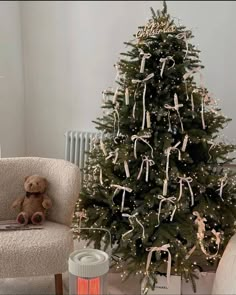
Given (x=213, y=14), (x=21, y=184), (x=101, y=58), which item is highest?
(x=213, y=14)

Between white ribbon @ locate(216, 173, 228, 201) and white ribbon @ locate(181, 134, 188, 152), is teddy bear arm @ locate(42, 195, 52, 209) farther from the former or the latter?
white ribbon @ locate(216, 173, 228, 201)

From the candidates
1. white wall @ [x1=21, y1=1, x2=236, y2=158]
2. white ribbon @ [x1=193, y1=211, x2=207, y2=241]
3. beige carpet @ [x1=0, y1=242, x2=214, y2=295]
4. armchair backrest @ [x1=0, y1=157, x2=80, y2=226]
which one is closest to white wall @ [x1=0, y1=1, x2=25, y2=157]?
white wall @ [x1=21, y1=1, x2=236, y2=158]

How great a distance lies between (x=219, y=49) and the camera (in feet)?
9.23

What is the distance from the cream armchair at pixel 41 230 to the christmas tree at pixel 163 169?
0.54 feet

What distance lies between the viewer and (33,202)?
2242 millimetres

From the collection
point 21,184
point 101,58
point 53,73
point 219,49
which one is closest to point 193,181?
point 21,184

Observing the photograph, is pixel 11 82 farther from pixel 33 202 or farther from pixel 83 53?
pixel 33 202

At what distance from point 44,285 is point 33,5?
195cm

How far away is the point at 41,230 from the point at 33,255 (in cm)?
18

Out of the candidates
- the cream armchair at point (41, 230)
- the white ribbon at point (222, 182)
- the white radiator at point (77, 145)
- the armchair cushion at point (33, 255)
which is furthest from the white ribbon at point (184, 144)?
the white radiator at point (77, 145)

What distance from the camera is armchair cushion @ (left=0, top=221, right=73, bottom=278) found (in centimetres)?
193

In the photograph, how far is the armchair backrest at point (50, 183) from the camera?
7.18 feet

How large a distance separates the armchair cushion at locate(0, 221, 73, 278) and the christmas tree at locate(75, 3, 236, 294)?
0.66 feet

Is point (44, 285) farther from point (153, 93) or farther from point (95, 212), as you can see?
point (153, 93)
